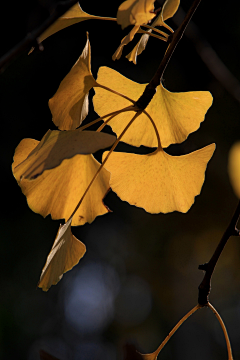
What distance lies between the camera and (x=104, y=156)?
15.5 inches

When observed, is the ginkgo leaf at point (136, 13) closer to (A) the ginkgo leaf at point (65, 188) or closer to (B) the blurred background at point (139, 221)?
(A) the ginkgo leaf at point (65, 188)

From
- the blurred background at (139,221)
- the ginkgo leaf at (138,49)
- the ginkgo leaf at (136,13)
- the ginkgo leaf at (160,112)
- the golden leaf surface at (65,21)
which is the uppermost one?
the ginkgo leaf at (136,13)

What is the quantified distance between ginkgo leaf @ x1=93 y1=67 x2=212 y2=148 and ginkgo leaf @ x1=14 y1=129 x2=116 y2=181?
162 mm

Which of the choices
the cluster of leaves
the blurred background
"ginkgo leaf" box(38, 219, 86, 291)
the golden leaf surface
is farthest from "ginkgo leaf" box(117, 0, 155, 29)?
the blurred background

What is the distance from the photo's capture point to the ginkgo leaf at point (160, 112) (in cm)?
45

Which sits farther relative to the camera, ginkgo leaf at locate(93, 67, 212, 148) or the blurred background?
the blurred background

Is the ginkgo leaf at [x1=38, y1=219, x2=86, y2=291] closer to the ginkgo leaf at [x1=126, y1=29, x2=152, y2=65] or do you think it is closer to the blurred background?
the ginkgo leaf at [x1=126, y1=29, x2=152, y2=65]

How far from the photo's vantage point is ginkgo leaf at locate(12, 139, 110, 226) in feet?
1.21

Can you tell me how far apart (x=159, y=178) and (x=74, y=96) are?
0.50ft

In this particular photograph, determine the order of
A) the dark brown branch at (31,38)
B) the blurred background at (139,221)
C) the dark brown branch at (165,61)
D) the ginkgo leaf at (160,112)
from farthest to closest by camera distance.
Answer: the blurred background at (139,221) → the ginkgo leaf at (160,112) → the dark brown branch at (165,61) → the dark brown branch at (31,38)

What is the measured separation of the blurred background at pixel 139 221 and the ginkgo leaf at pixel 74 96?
1417 mm

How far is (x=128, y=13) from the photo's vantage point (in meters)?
0.28

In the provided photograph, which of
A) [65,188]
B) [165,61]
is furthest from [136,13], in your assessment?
[65,188]

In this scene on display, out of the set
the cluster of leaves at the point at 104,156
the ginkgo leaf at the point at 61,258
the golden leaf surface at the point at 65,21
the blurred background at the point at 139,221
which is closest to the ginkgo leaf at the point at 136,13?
the cluster of leaves at the point at 104,156
